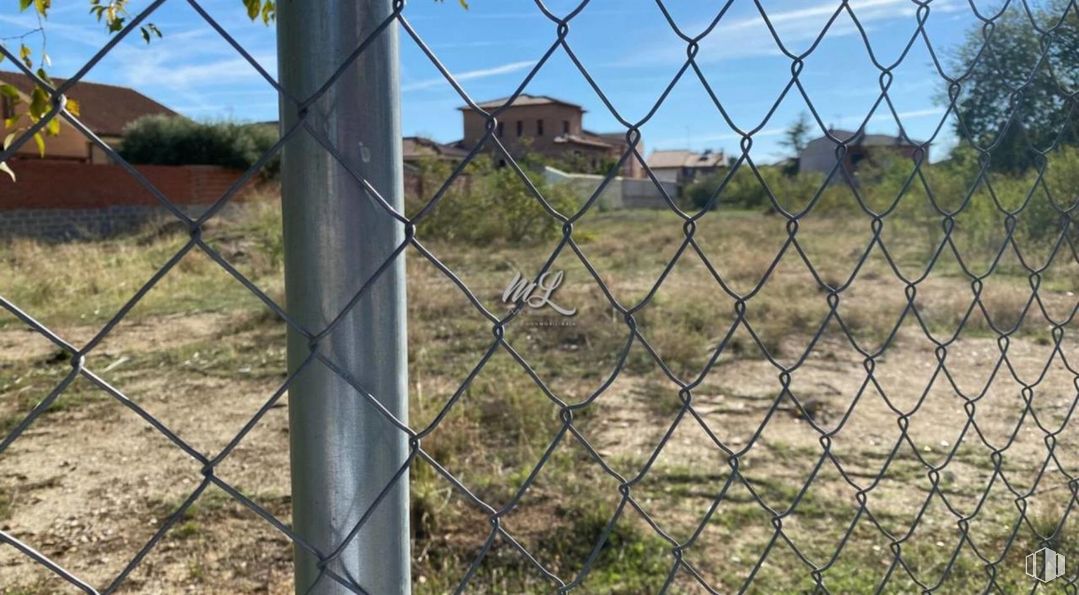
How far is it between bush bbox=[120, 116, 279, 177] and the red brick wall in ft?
4.31

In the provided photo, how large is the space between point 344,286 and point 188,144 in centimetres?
1731

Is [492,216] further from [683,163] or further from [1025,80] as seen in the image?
[683,163]

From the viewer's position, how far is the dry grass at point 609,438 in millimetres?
2098

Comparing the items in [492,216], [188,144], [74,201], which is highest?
[188,144]

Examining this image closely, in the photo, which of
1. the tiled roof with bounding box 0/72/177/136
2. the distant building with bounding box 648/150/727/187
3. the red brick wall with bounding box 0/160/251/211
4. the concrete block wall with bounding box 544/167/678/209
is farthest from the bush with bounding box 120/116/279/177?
the distant building with bounding box 648/150/727/187

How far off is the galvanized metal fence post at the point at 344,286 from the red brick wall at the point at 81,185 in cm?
1226

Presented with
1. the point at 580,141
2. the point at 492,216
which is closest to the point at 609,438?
the point at 492,216

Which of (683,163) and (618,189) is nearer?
(618,189)

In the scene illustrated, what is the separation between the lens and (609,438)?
3242 millimetres

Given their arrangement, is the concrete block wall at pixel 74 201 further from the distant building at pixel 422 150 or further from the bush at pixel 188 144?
the distant building at pixel 422 150

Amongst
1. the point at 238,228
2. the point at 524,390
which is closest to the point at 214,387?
the point at 524,390

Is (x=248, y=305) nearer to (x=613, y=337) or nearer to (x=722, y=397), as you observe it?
(x=613, y=337)

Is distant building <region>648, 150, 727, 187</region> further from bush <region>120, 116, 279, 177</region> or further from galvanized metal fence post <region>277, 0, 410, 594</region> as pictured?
galvanized metal fence post <region>277, 0, 410, 594</region>

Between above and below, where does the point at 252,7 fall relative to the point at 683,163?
below
